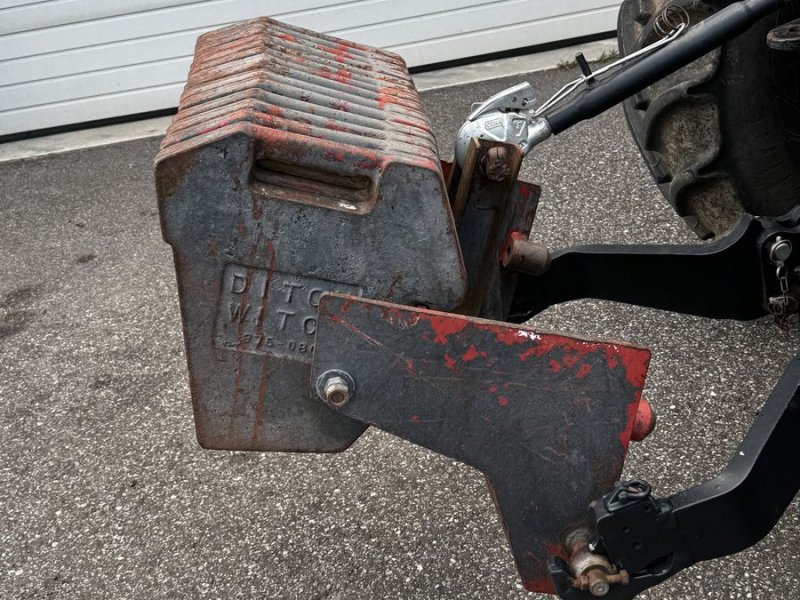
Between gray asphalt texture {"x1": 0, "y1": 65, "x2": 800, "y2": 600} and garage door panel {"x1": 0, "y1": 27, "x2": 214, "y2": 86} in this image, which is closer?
gray asphalt texture {"x1": 0, "y1": 65, "x2": 800, "y2": 600}

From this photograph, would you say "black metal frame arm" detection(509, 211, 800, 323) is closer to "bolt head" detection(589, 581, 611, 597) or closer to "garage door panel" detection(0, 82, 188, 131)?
"bolt head" detection(589, 581, 611, 597)

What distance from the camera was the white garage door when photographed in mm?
5582

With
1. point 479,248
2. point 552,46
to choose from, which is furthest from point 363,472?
point 552,46

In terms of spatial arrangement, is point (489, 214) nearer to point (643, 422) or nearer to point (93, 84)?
point (643, 422)

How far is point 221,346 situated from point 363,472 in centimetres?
113

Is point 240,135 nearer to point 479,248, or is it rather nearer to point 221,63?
point 221,63

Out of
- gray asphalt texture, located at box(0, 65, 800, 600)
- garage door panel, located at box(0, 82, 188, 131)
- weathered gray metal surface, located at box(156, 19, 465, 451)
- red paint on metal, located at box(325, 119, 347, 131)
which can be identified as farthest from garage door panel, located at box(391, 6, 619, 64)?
red paint on metal, located at box(325, 119, 347, 131)

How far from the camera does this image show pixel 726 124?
2.00 m

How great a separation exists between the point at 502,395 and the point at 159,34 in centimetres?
506

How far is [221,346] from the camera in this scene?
1.38 meters

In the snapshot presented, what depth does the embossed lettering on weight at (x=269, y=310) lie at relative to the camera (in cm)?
133

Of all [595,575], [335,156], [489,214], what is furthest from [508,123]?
[595,575]

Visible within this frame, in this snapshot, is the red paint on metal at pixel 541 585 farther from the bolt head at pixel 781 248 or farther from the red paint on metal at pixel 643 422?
the bolt head at pixel 781 248

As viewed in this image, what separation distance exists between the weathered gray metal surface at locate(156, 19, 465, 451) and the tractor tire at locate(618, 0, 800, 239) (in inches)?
33.4
